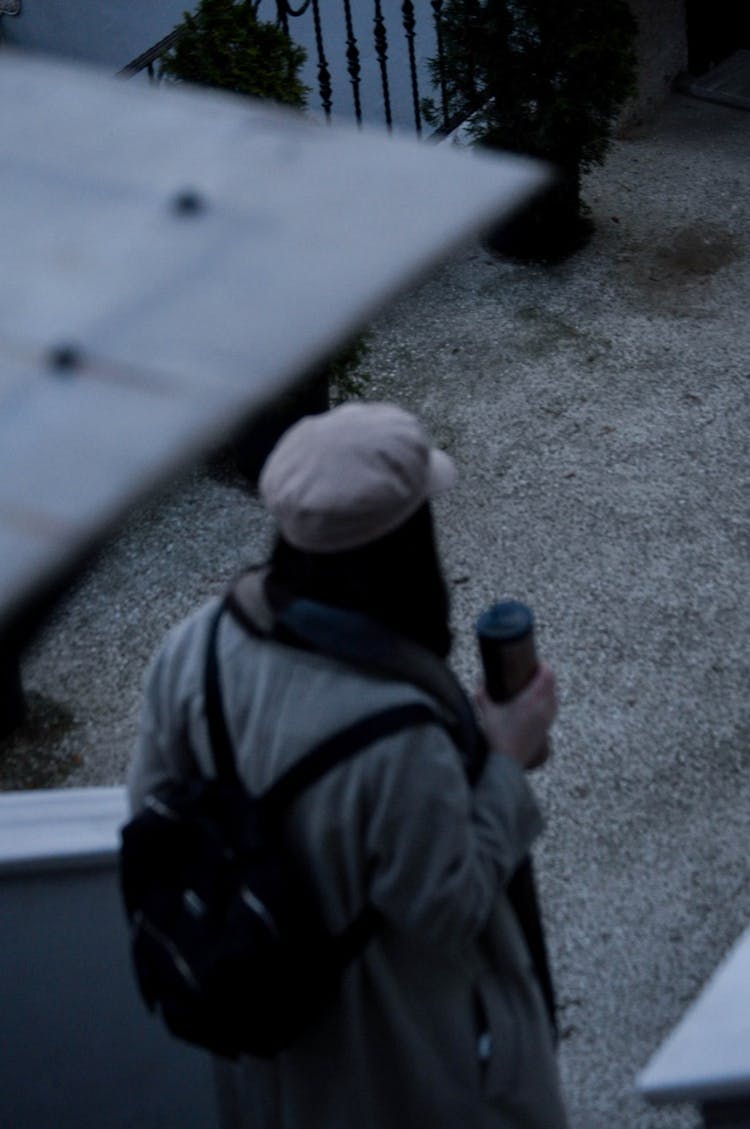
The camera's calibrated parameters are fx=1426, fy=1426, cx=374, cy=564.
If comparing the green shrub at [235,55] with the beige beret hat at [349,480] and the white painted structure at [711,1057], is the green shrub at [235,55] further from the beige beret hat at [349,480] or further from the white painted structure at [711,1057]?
the white painted structure at [711,1057]

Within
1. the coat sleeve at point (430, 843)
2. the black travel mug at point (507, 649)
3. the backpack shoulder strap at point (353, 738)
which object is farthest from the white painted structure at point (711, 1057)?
the backpack shoulder strap at point (353, 738)

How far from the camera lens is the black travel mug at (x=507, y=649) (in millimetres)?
2119

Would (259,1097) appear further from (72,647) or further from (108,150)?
(72,647)

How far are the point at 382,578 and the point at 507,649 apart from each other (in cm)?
33

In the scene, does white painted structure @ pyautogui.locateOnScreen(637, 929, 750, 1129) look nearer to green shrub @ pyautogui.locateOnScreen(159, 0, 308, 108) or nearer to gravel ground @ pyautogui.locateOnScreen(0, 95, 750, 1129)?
gravel ground @ pyautogui.locateOnScreen(0, 95, 750, 1129)

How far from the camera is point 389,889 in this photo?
73.8 inches

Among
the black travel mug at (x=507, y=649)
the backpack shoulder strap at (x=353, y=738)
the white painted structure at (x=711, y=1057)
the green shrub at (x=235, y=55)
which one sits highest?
the backpack shoulder strap at (x=353, y=738)

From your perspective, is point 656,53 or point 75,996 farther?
point 656,53

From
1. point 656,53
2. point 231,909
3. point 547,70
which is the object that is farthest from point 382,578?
point 656,53

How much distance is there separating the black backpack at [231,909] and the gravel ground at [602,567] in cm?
158

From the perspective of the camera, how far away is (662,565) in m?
4.84

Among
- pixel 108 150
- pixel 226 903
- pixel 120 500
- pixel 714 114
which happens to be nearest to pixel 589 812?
pixel 226 903

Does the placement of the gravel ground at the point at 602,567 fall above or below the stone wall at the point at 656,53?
below

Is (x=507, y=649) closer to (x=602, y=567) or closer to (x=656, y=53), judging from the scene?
(x=602, y=567)
